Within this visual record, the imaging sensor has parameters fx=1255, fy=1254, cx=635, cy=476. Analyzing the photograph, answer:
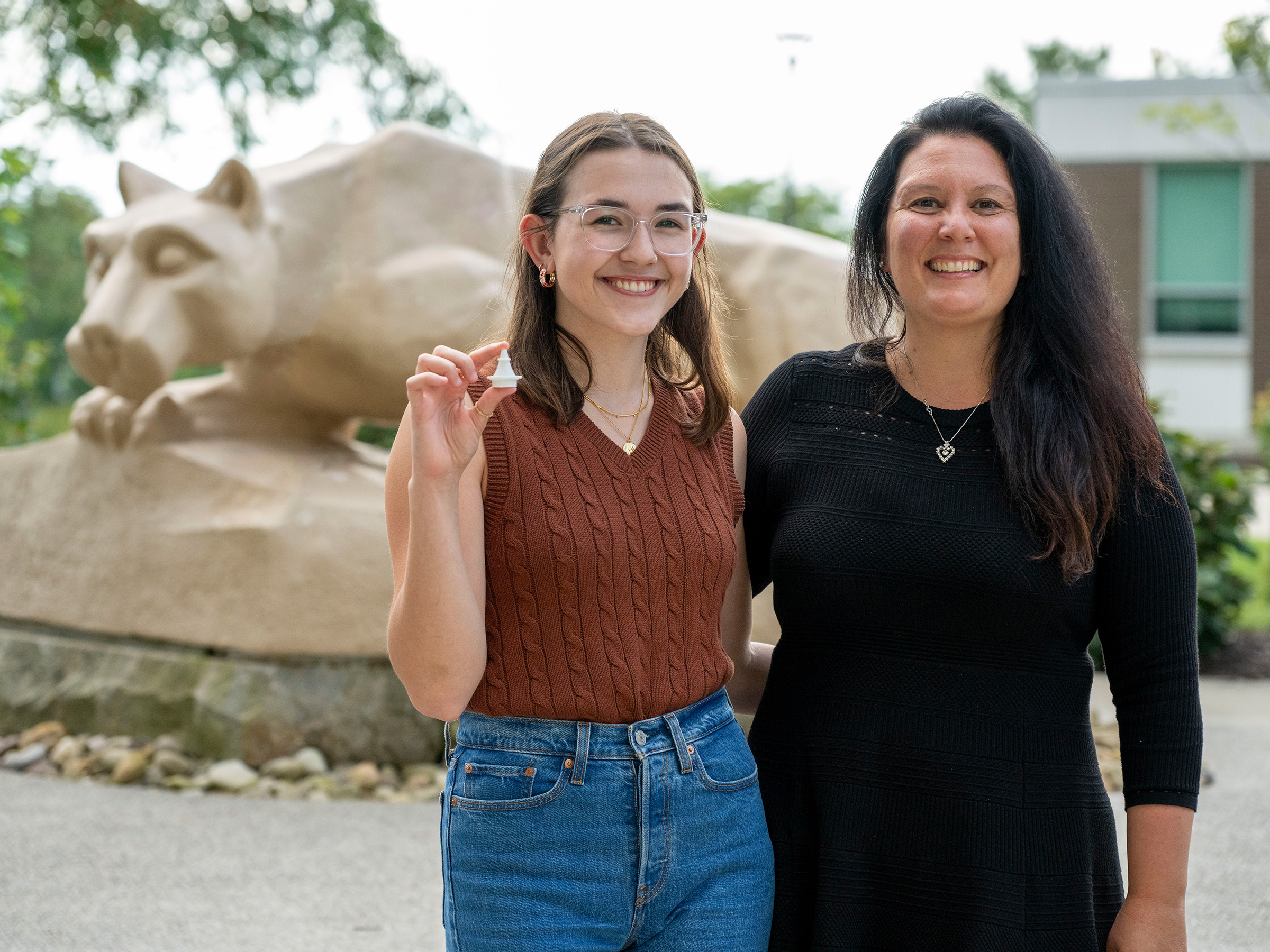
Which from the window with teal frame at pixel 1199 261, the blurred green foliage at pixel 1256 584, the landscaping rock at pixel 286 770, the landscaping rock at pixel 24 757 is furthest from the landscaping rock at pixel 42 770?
the window with teal frame at pixel 1199 261

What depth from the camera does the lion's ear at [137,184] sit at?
562 cm

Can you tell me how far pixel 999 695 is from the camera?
1878mm

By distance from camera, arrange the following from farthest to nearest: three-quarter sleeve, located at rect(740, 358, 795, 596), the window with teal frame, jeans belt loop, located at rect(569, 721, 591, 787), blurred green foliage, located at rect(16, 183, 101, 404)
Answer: blurred green foliage, located at rect(16, 183, 101, 404)
the window with teal frame
three-quarter sleeve, located at rect(740, 358, 795, 596)
jeans belt loop, located at rect(569, 721, 591, 787)

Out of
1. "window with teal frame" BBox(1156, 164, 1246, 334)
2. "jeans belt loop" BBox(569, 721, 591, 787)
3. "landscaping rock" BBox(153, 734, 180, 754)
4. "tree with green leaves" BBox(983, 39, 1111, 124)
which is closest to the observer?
"jeans belt loop" BBox(569, 721, 591, 787)

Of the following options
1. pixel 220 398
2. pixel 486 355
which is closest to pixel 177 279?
pixel 220 398

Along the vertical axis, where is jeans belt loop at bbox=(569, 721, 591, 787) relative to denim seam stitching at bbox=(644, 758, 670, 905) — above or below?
above

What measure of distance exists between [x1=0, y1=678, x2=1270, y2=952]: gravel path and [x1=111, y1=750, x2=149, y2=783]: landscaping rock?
69 mm

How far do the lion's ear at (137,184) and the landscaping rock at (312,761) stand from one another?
2557 millimetres

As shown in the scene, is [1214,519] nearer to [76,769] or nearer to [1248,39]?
[1248,39]

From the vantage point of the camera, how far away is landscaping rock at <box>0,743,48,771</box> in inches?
211

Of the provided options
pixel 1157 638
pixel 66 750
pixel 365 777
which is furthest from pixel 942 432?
pixel 66 750

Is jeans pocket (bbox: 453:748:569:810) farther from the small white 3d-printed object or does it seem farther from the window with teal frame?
the window with teal frame

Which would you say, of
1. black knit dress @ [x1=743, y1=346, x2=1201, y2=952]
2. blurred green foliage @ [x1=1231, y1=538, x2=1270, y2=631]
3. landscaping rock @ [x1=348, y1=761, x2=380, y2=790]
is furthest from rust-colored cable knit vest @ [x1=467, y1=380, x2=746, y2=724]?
blurred green foliage @ [x1=1231, y1=538, x2=1270, y2=631]

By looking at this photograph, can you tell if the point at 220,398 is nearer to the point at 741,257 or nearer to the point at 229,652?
the point at 229,652
